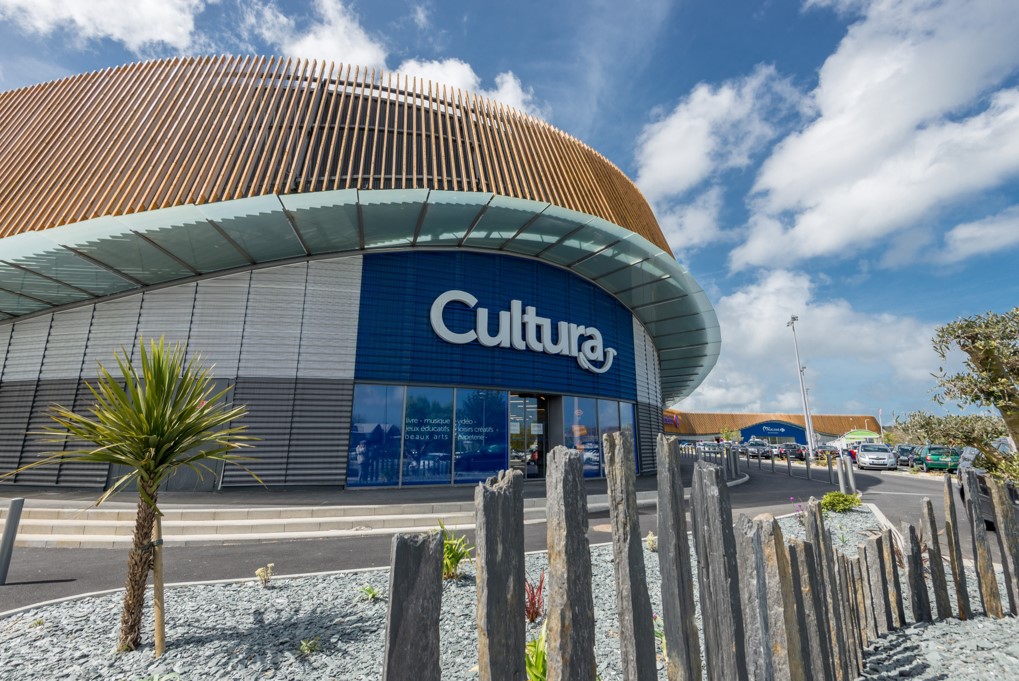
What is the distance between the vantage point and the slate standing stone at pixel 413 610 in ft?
5.00

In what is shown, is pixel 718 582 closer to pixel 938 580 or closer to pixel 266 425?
pixel 938 580

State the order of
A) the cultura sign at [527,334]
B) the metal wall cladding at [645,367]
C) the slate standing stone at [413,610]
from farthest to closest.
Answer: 1. the metal wall cladding at [645,367]
2. the cultura sign at [527,334]
3. the slate standing stone at [413,610]

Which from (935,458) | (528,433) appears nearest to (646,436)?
(528,433)

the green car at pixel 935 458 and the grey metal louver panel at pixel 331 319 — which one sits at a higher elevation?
the grey metal louver panel at pixel 331 319

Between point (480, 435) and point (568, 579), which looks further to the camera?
point (480, 435)

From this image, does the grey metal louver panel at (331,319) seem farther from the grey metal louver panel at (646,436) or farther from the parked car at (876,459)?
the parked car at (876,459)

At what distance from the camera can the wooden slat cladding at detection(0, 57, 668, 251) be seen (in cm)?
1143

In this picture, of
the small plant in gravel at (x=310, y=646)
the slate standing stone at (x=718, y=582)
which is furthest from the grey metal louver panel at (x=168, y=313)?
the slate standing stone at (x=718, y=582)

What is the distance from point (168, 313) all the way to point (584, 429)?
46.1 feet

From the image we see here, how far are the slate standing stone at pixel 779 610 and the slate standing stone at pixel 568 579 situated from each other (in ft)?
4.09

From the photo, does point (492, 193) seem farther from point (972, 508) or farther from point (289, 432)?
point (972, 508)

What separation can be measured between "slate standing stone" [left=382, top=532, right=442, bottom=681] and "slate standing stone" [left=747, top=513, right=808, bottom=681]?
1.84m

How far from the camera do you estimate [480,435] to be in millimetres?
15242

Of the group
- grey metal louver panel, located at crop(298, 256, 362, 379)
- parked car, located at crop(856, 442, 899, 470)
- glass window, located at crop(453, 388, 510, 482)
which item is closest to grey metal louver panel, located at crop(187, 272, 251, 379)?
grey metal louver panel, located at crop(298, 256, 362, 379)
